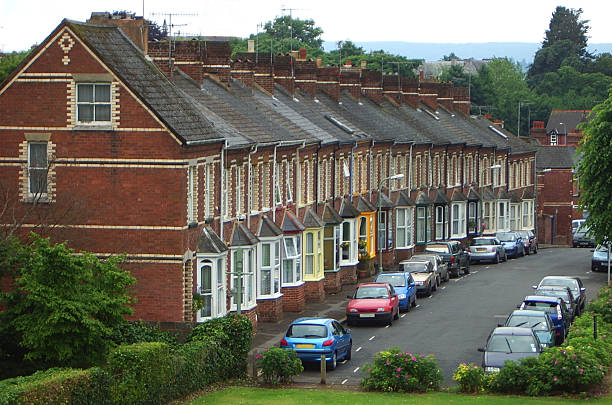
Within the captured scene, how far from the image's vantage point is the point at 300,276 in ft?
159

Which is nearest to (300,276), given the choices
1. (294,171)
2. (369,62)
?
(294,171)

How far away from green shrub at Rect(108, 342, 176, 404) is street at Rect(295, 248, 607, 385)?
618cm

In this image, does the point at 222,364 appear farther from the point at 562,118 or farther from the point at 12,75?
the point at 562,118

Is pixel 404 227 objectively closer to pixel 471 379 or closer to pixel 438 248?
pixel 438 248

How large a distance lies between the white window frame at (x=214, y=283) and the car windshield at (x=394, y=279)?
10.8 m

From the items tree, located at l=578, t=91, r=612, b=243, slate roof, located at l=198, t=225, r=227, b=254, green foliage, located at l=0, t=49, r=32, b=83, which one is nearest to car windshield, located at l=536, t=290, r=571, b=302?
tree, located at l=578, t=91, r=612, b=243

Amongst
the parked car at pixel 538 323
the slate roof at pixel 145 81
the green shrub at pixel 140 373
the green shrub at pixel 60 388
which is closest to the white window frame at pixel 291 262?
the slate roof at pixel 145 81

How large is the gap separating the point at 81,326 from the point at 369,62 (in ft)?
360

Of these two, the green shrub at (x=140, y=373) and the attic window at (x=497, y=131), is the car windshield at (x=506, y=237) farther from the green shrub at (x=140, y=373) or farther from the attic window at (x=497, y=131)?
the green shrub at (x=140, y=373)

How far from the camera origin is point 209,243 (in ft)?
126

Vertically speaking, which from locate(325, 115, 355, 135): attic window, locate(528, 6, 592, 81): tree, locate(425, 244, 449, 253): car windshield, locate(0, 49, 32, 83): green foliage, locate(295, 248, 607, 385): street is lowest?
locate(295, 248, 607, 385): street

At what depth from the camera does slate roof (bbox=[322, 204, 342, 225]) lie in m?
54.1

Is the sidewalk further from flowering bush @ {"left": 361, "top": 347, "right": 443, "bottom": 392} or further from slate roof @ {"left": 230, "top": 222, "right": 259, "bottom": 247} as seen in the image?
flowering bush @ {"left": 361, "top": 347, "right": 443, "bottom": 392}

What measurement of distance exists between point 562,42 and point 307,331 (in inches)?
5958
